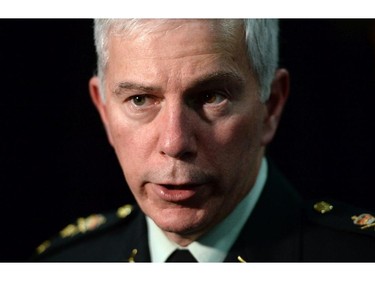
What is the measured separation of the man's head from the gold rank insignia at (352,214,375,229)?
24 cm

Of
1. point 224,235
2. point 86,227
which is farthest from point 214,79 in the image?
point 86,227

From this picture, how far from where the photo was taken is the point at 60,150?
5.58 ft

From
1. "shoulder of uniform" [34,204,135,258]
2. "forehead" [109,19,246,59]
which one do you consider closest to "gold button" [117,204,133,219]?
"shoulder of uniform" [34,204,135,258]

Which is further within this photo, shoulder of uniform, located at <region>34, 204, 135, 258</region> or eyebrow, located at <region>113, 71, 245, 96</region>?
shoulder of uniform, located at <region>34, 204, 135, 258</region>

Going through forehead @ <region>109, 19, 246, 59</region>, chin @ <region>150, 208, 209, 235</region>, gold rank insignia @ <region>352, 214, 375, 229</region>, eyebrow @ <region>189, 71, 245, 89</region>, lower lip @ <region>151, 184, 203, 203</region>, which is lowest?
gold rank insignia @ <region>352, 214, 375, 229</region>

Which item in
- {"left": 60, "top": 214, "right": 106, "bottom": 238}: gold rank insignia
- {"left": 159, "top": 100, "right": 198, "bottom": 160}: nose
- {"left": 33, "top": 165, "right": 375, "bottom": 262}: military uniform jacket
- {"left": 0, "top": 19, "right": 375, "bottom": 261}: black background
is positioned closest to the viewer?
{"left": 159, "top": 100, "right": 198, "bottom": 160}: nose

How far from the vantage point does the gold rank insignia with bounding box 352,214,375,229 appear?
1.40m

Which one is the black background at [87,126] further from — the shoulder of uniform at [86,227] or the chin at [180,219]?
the chin at [180,219]

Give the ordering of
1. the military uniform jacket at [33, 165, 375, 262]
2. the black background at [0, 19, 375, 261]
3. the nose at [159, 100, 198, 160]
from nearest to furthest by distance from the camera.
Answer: the nose at [159, 100, 198, 160], the military uniform jacket at [33, 165, 375, 262], the black background at [0, 19, 375, 261]

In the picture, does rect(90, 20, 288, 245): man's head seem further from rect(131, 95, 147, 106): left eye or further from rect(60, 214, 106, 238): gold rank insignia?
rect(60, 214, 106, 238): gold rank insignia

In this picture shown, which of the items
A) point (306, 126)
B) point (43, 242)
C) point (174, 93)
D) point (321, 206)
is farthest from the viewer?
point (43, 242)

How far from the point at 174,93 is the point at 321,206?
0.43 m

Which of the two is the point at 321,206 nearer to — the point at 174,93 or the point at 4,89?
the point at 174,93
